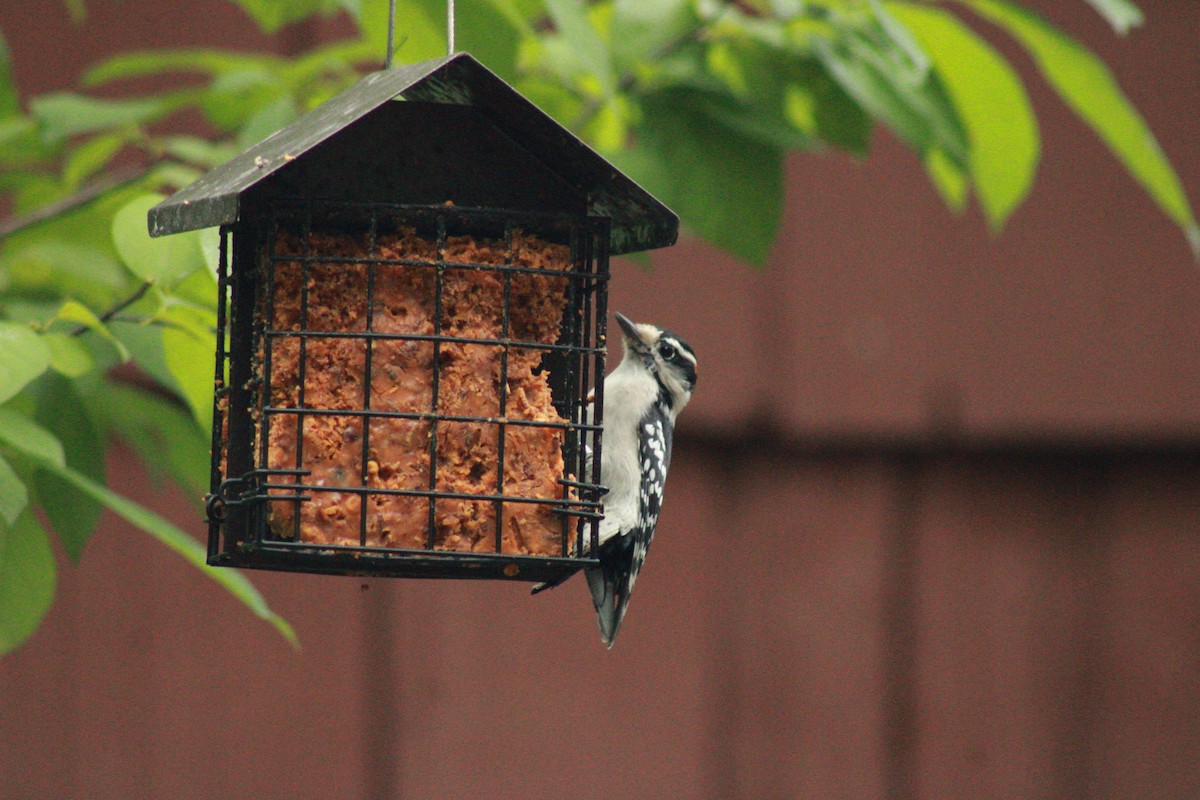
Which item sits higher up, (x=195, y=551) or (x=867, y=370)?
(x=867, y=370)

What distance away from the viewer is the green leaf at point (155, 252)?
2.99 metres

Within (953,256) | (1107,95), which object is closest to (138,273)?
(1107,95)

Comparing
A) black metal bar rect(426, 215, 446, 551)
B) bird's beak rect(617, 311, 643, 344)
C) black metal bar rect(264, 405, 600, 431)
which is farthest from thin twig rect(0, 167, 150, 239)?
bird's beak rect(617, 311, 643, 344)

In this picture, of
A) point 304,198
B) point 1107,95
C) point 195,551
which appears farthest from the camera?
point 1107,95

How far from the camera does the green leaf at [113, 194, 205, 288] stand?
299 cm

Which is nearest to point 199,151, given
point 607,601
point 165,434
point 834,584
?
point 165,434

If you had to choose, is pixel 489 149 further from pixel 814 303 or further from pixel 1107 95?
pixel 814 303

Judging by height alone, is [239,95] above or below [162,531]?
above

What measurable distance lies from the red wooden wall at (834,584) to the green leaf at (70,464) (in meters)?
1.92

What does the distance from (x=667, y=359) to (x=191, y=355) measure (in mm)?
2218

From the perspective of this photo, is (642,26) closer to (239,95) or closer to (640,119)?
(640,119)

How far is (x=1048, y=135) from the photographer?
559 cm

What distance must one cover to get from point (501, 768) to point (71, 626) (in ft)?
4.94

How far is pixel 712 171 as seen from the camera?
12.8ft
